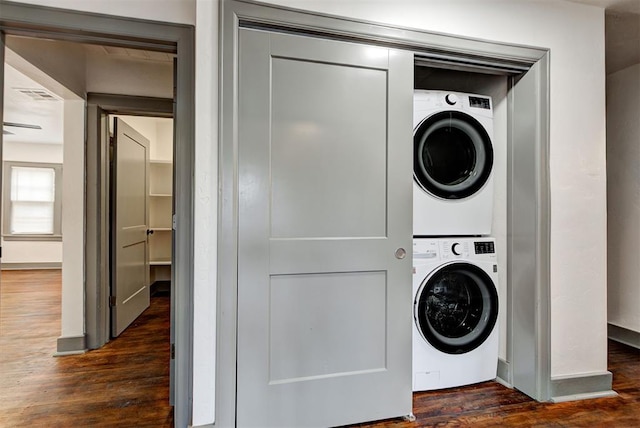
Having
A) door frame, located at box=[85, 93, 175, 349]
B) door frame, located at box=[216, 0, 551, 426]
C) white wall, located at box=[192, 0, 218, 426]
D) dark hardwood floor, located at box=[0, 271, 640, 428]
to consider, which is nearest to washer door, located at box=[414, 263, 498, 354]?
door frame, located at box=[216, 0, 551, 426]

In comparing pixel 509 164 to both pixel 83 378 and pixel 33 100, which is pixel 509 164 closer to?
pixel 83 378

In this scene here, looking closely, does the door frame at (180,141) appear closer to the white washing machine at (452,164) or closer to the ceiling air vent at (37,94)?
the white washing machine at (452,164)

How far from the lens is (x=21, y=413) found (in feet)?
6.42

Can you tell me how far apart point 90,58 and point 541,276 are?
145 inches

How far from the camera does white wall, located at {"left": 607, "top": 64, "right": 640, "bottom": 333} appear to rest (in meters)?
2.99

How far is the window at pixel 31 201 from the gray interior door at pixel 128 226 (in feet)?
14.6

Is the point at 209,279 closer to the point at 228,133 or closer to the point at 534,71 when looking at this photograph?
the point at 228,133

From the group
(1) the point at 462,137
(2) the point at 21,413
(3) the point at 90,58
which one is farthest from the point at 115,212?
(1) the point at 462,137

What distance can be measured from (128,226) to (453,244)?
2.96m

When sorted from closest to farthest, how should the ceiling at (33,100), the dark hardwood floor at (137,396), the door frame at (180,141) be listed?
the door frame at (180,141) < the dark hardwood floor at (137,396) < the ceiling at (33,100)

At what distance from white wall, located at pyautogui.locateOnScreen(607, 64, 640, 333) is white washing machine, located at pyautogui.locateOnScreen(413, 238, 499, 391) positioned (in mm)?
1721

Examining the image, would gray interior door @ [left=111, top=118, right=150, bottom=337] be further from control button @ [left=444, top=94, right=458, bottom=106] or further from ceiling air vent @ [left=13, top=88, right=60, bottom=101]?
control button @ [left=444, top=94, right=458, bottom=106]

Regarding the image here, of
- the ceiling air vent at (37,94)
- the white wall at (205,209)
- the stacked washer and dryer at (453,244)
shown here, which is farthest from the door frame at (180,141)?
the ceiling air vent at (37,94)

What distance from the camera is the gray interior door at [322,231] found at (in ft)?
5.51
